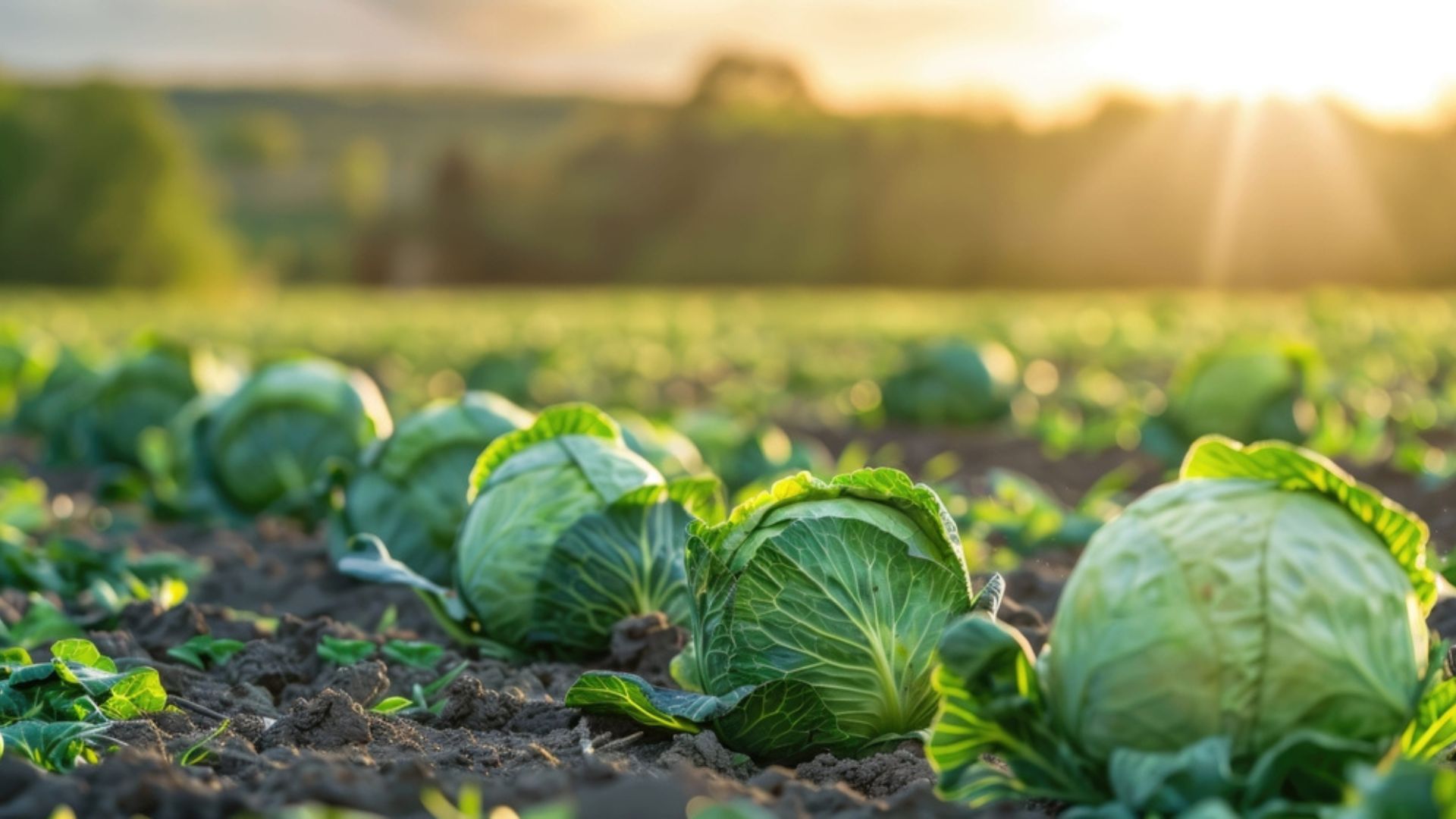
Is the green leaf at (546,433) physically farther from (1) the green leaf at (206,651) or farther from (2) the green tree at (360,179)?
(2) the green tree at (360,179)

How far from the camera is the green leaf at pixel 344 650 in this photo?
10.8 feet

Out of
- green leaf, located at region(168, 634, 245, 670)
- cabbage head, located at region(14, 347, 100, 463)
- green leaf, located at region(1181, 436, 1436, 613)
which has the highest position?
green leaf, located at region(1181, 436, 1436, 613)

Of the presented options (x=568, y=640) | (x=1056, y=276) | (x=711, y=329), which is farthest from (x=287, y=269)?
(x=568, y=640)

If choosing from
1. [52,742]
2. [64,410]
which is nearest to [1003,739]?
[52,742]

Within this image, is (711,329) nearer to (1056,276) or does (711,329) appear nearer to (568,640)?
(568,640)

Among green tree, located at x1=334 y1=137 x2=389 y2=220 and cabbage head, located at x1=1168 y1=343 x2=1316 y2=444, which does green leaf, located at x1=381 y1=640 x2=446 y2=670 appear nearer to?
cabbage head, located at x1=1168 y1=343 x2=1316 y2=444


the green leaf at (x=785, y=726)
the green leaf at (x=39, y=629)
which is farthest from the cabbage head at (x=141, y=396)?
the green leaf at (x=785, y=726)

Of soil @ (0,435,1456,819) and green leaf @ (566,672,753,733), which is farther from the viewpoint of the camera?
green leaf @ (566,672,753,733)

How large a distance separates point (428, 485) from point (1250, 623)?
8.53 ft

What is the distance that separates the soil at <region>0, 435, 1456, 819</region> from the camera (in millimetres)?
2082

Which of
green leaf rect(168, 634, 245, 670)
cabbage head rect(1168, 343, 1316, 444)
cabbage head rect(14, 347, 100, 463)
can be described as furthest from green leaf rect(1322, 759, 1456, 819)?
cabbage head rect(14, 347, 100, 463)

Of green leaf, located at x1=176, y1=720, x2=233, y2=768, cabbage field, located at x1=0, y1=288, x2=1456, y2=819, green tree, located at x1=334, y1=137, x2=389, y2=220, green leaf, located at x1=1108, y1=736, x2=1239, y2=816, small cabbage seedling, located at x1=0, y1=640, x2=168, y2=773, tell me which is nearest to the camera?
green leaf, located at x1=1108, y1=736, x2=1239, y2=816

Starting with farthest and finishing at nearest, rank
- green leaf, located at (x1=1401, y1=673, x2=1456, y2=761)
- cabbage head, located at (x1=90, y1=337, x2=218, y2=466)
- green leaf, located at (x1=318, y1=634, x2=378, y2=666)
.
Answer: cabbage head, located at (x1=90, y1=337, x2=218, y2=466)
green leaf, located at (x1=318, y1=634, x2=378, y2=666)
green leaf, located at (x1=1401, y1=673, x2=1456, y2=761)

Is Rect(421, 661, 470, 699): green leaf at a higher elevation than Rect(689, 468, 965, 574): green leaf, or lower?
lower
